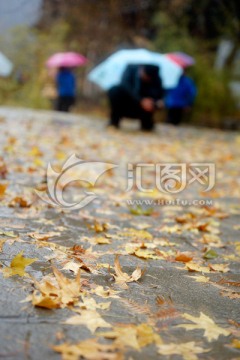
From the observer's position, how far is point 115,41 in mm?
18609

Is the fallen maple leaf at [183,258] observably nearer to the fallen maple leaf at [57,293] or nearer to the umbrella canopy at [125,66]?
the fallen maple leaf at [57,293]

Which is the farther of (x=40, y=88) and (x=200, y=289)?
(x=40, y=88)

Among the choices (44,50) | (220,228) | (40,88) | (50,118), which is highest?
(44,50)

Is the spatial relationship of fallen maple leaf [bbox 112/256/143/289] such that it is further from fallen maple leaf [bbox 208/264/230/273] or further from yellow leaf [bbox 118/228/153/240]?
yellow leaf [bbox 118/228/153/240]

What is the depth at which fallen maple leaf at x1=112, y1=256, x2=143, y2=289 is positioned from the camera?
2107 mm

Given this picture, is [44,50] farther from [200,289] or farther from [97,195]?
[200,289]

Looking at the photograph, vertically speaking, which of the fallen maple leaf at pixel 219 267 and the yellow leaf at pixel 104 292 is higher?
the yellow leaf at pixel 104 292

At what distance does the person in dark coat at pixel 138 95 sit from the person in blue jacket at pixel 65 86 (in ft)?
10.1

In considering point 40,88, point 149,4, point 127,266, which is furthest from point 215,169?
point 149,4

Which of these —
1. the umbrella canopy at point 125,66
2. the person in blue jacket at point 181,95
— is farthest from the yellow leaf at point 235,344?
the person in blue jacket at point 181,95

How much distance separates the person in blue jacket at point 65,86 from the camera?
1232cm

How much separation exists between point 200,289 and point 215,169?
Answer: 4516mm

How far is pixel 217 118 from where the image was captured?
13.2 meters

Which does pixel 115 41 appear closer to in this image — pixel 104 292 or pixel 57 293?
pixel 104 292
